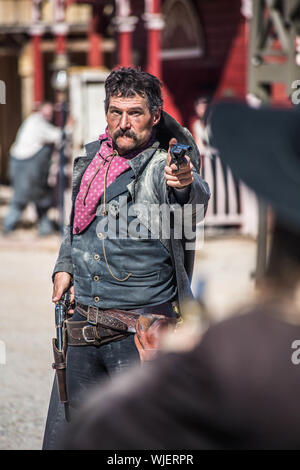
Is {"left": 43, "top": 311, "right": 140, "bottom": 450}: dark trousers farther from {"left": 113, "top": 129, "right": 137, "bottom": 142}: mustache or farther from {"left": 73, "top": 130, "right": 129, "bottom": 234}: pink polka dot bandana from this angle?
{"left": 113, "top": 129, "right": 137, "bottom": 142}: mustache

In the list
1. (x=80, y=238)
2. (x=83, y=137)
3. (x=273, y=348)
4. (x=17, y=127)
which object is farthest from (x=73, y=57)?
(x=273, y=348)

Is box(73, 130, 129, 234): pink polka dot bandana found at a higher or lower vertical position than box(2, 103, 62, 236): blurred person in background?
higher

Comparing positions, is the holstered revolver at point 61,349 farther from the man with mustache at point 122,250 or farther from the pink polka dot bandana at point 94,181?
the pink polka dot bandana at point 94,181

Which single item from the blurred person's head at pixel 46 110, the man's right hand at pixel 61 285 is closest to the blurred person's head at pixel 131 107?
the man's right hand at pixel 61 285

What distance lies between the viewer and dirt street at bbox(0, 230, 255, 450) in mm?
1322

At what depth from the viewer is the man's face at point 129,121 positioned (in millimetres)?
2744

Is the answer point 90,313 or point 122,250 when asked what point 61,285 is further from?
point 122,250

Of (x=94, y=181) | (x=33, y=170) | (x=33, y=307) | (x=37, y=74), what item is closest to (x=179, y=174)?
(x=94, y=181)

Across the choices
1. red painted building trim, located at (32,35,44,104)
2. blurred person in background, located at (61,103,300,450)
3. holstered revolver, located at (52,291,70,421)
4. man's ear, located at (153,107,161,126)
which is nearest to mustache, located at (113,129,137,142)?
man's ear, located at (153,107,161,126)

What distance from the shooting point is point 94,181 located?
2.85m

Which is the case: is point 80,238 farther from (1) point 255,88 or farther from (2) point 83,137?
(2) point 83,137

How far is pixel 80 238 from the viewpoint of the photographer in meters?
2.86

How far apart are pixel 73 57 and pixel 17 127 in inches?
90.3

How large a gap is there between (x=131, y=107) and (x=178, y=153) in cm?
41
